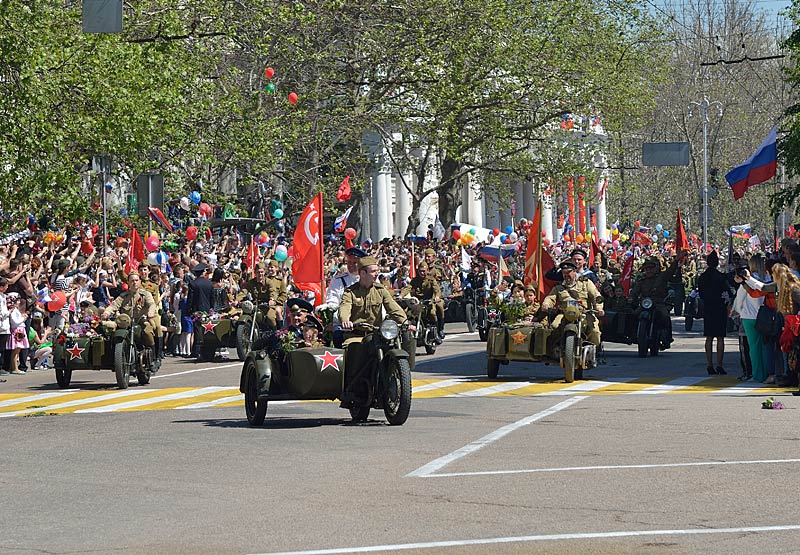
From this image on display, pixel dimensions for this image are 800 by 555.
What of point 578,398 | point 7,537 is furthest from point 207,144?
point 7,537

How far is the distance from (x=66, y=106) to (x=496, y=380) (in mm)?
12112

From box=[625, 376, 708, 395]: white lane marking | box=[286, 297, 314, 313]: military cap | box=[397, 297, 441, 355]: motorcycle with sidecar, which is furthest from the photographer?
box=[397, 297, 441, 355]: motorcycle with sidecar

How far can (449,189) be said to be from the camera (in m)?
59.9

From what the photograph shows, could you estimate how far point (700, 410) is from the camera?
54.6ft

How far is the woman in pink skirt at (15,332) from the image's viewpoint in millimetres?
23984

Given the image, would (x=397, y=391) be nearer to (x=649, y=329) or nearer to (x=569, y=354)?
(x=569, y=354)

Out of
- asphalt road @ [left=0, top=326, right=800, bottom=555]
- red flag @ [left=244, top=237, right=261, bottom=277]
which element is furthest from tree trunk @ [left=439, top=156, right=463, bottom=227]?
asphalt road @ [left=0, top=326, right=800, bottom=555]

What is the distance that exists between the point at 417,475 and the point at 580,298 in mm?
10315

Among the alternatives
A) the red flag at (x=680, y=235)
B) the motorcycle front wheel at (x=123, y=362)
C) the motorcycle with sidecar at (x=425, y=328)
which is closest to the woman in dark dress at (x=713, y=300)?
the motorcycle with sidecar at (x=425, y=328)

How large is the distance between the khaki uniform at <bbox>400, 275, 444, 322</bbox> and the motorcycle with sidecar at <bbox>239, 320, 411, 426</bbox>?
14055 mm

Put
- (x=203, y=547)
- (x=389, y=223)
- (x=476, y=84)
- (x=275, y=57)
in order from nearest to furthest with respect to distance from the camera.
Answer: (x=203, y=547), (x=275, y=57), (x=476, y=84), (x=389, y=223)

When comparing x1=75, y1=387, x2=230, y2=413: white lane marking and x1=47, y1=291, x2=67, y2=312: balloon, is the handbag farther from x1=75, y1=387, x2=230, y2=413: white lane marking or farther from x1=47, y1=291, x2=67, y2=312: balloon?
x1=47, y1=291, x2=67, y2=312: balloon

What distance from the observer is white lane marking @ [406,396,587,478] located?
11.9 metres

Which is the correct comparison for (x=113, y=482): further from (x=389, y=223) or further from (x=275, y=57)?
(x=389, y=223)
